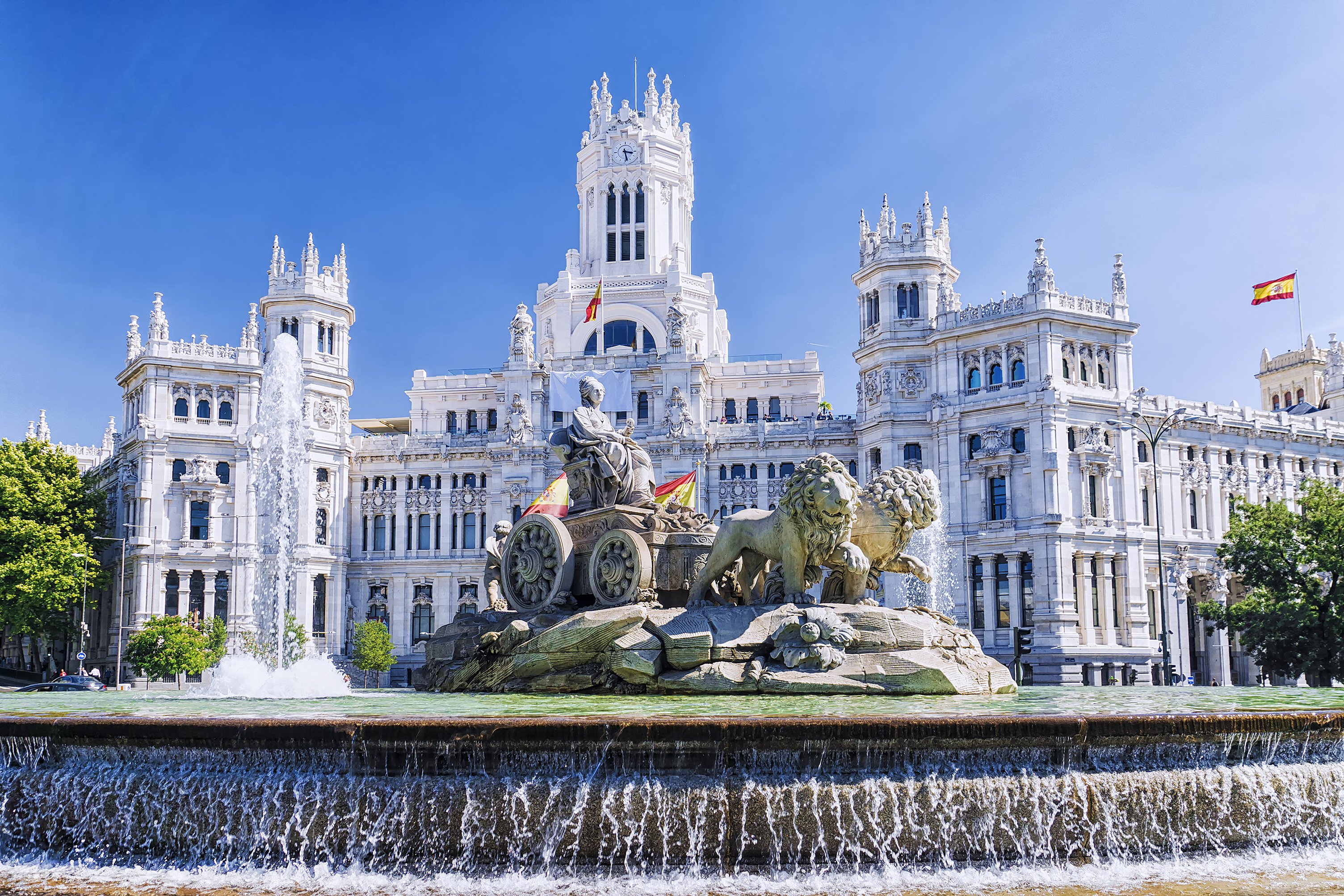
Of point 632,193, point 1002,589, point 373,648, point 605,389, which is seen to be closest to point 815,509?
point 1002,589

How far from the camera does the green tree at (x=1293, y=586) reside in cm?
4681

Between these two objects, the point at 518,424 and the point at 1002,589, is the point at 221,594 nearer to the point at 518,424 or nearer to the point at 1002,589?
the point at 518,424

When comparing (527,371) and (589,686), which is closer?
(589,686)

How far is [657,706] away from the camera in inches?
568

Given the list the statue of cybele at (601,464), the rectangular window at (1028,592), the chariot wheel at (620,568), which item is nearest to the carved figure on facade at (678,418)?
the rectangular window at (1028,592)

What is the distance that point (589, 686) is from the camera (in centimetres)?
1723

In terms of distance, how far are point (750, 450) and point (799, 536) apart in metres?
59.3

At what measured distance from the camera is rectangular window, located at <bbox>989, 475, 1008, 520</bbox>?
6681cm

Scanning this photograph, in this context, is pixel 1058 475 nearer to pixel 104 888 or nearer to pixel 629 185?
pixel 629 185

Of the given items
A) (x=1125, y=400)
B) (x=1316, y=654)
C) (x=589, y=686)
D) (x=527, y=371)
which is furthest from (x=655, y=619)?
(x=527, y=371)

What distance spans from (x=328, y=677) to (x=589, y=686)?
42.3ft

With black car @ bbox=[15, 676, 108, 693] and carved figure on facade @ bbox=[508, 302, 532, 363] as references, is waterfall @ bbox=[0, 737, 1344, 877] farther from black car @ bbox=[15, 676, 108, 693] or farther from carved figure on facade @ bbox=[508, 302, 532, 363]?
carved figure on facade @ bbox=[508, 302, 532, 363]

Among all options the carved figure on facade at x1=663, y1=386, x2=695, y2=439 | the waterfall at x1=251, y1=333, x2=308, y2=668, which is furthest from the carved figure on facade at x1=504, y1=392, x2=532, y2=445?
the waterfall at x1=251, y1=333, x2=308, y2=668

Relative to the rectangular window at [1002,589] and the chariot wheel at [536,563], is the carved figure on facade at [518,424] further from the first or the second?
the chariot wheel at [536,563]
